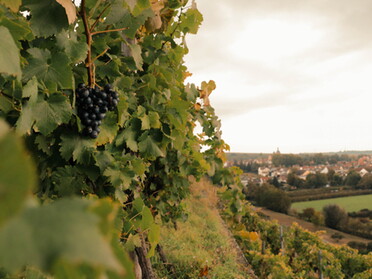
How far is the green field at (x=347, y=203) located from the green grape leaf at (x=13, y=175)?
50.0 m

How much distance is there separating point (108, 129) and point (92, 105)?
299mm

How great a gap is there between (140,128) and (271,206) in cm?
4333

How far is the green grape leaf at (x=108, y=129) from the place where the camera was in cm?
184

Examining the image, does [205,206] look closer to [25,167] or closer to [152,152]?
[152,152]

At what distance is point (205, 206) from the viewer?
1233 cm

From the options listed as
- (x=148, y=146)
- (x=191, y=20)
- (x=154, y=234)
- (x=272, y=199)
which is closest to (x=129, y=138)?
(x=148, y=146)

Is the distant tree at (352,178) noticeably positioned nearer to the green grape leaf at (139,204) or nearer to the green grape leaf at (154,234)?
the green grape leaf at (139,204)

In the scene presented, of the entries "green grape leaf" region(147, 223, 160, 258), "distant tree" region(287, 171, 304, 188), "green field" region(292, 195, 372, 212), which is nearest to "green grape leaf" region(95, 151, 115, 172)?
"green grape leaf" region(147, 223, 160, 258)

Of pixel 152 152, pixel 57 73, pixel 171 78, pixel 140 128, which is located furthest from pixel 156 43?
pixel 57 73

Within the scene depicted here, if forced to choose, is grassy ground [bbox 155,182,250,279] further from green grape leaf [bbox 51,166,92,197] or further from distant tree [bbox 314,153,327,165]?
distant tree [bbox 314,153,327,165]

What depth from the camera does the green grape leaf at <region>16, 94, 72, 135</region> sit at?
1374 mm

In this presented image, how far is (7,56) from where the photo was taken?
1.79 feet

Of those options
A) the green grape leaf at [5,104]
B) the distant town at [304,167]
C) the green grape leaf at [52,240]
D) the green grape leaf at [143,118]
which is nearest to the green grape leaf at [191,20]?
the green grape leaf at [143,118]

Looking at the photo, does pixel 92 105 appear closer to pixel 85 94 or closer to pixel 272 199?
pixel 85 94
